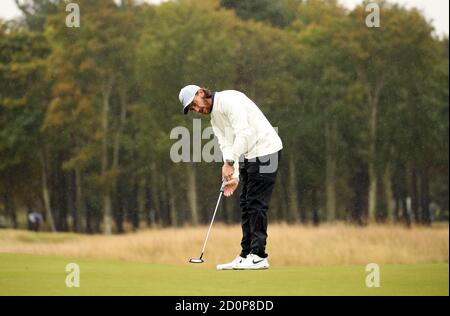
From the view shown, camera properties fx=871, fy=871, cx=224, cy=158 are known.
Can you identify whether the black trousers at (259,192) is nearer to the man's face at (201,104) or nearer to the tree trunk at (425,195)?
the man's face at (201,104)

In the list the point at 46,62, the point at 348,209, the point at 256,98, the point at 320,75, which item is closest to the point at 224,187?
the point at 256,98

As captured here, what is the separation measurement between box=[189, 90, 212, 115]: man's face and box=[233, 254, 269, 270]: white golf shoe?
130cm

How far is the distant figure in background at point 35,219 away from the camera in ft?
158

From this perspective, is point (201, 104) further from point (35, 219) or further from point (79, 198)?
point (35, 219)

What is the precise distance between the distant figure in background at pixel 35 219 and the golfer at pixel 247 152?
41102 millimetres

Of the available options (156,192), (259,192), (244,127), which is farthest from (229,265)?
(156,192)

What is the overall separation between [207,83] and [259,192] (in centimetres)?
2801

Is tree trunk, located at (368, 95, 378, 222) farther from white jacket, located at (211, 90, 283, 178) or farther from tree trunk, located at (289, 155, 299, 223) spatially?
white jacket, located at (211, 90, 283, 178)

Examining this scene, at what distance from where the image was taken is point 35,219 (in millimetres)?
48594

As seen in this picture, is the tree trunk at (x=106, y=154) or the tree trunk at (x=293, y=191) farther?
the tree trunk at (x=293, y=191)

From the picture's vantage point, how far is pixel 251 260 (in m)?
7.42

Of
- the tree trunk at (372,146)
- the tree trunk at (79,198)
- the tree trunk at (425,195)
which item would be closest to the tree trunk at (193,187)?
the tree trunk at (79,198)

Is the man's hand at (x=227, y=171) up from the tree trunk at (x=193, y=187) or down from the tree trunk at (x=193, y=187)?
up

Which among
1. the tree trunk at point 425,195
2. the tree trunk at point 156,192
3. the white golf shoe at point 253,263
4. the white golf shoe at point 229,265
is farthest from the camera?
the tree trunk at point 425,195
